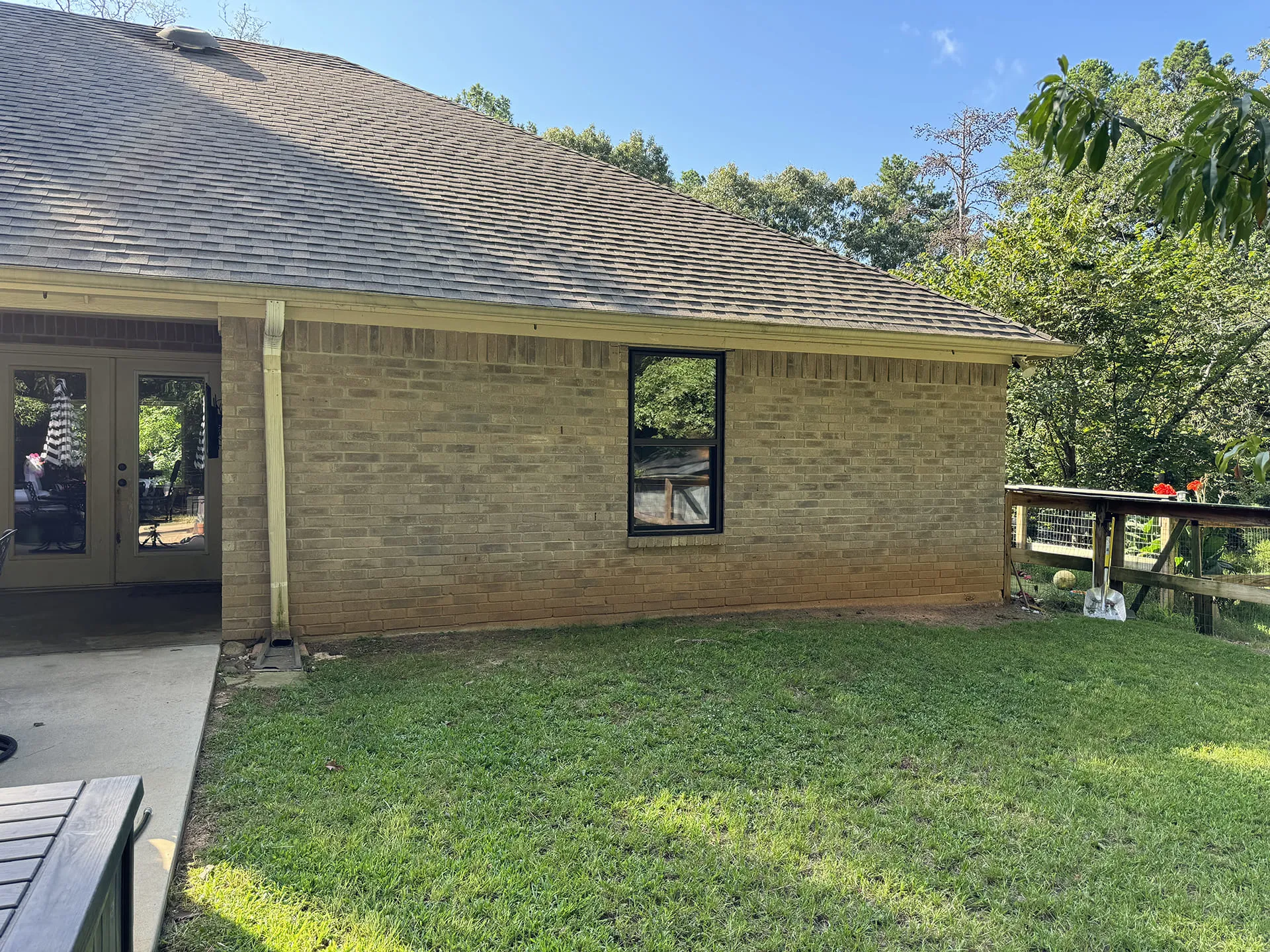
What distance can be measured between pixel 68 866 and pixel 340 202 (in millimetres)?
6134

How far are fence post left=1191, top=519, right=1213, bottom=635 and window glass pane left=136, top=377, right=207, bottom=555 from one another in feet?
34.0

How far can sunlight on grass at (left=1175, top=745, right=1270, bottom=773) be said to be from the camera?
4.16 meters

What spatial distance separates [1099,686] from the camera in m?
5.43

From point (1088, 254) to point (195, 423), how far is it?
42.0 ft

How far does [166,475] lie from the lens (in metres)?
7.91

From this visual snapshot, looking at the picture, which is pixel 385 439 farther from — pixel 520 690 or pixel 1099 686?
pixel 1099 686

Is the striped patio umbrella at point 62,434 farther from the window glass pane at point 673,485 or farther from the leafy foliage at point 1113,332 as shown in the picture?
the leafy foliage at point 1113,332

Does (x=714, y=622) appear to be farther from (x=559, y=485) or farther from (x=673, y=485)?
(x=559, y=485)

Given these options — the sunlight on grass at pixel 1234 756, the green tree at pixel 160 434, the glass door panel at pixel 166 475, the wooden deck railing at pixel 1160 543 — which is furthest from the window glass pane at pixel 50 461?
the wooden deck railing at pixel 1160 543

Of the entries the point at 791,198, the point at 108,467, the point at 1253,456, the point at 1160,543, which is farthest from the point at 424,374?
the point at 791,198

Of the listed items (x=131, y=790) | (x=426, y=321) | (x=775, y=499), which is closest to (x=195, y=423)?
(x=426, y=321)

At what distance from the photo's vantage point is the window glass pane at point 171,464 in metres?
7.84

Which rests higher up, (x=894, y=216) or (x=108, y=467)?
(x=894, y=216)

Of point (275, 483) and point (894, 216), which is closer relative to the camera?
point (275, 483)
